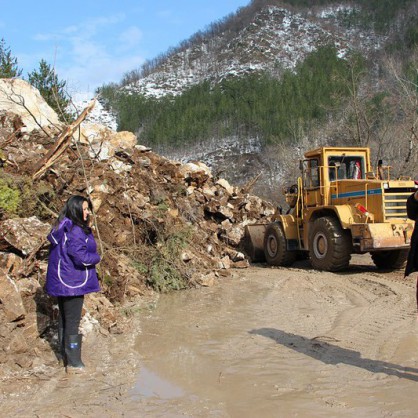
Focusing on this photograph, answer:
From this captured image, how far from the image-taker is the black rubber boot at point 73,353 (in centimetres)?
445

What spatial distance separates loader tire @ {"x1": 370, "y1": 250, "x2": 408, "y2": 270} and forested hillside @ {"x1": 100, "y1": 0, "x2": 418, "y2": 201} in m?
17.5

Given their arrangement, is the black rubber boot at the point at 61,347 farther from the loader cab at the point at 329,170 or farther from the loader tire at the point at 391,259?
the loader tire at the point at 391,259

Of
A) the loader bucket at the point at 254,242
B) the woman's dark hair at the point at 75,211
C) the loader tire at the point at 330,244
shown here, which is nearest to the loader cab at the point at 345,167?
the loader tire at the point at 330,244

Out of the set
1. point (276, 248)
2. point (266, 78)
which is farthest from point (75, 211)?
point (266, 78)

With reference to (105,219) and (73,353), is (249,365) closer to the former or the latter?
(73,353)

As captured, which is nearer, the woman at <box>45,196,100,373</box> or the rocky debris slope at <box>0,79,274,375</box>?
the woman at <box>45,196,100,373</box>

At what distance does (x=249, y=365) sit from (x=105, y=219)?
447 cm

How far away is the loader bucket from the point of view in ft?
40.2

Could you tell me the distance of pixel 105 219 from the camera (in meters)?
8.37

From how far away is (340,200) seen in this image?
1005 cm

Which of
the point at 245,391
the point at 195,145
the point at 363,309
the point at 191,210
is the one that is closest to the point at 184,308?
the point at 363,309

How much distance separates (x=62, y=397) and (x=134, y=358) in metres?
1.13

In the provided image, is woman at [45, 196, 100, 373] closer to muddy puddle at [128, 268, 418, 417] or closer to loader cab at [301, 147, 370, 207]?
muddy puddle at [128, 268, 418, 417]

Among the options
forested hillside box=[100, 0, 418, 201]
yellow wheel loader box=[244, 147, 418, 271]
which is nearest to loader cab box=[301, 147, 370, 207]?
yellow wheel loader box=[244, 147, 418, 271]
